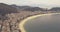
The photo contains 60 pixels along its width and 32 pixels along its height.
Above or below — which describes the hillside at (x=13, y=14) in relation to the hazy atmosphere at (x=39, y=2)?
below

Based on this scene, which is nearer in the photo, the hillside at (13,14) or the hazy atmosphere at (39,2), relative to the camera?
the hillside at (13,14)

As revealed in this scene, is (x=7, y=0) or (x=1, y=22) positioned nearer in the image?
(x=1, y=22)

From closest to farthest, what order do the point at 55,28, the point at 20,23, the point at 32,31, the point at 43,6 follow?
1. the point at 32,31
2. the point at 55,28
3. the point at 20,23
4. the point at 43,6

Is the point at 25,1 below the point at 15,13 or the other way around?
the other way around

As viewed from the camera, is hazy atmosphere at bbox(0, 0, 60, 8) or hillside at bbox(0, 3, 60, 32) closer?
hillside at bbox(0, 3, 60, 32)

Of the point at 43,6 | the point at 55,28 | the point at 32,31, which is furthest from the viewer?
the point at 43,6

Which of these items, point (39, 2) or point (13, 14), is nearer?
point (13, 14)

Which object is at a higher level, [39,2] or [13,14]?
[39,2]

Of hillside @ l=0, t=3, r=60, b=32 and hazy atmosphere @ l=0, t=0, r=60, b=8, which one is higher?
hazy atmosphere @ l=0, t=0, r=60, b=8

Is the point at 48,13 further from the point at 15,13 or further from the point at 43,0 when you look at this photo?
the point at 15,13

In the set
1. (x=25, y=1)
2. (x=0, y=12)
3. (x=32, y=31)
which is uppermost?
(x=25, y=1)

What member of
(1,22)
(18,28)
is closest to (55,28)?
(18,28)
